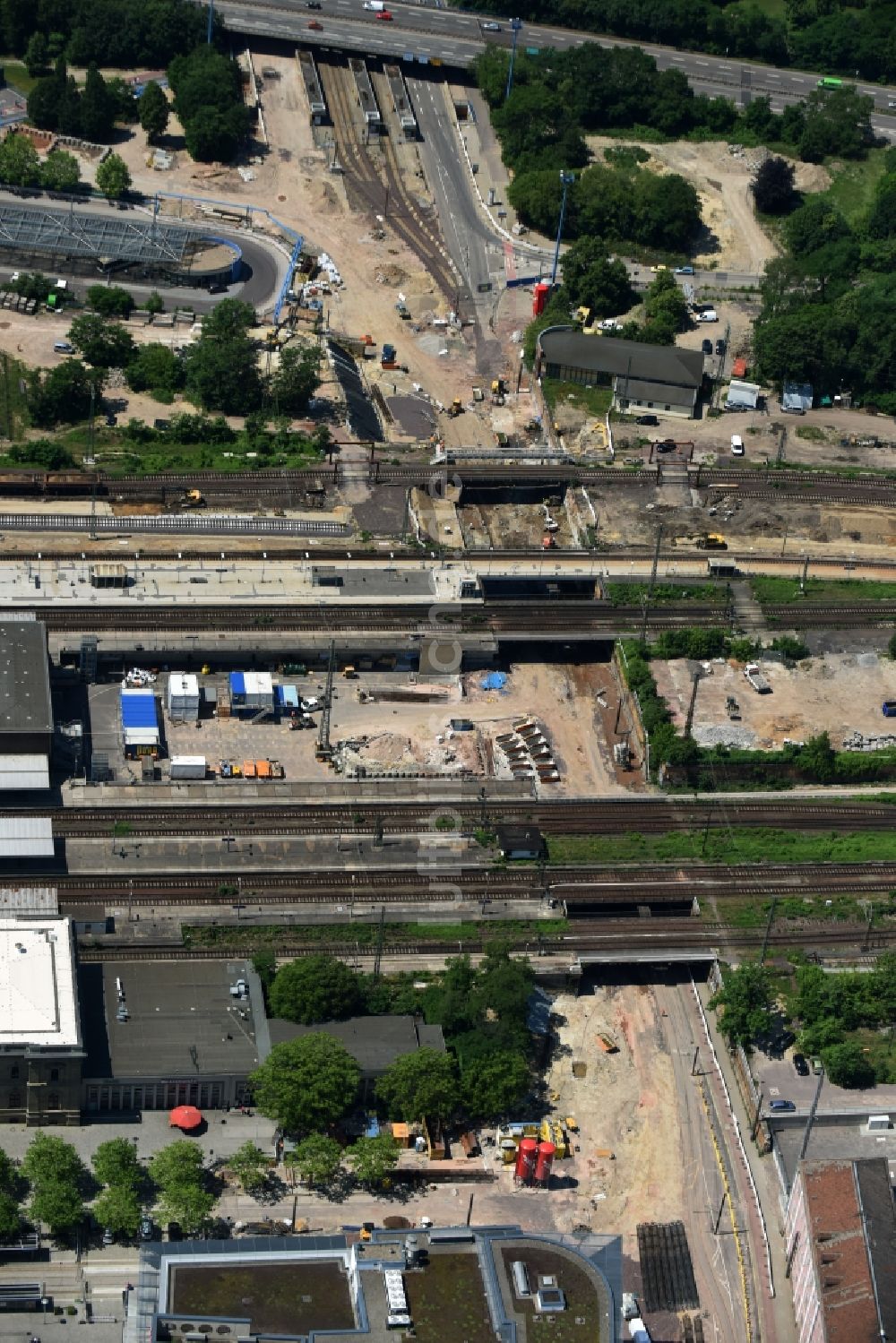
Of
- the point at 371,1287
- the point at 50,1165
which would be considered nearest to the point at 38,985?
the point at 50,1165

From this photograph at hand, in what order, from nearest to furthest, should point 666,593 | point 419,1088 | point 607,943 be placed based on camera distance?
point 419,1088 → point 607,943 → point 666,593

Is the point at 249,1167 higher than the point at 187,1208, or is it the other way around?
the point at 249,1167

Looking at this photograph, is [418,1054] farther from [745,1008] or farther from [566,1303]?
[566,1303]

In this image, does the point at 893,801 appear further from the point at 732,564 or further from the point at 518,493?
the point at 518,493

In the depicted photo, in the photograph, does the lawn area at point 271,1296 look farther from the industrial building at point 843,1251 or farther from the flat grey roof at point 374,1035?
the industrial building at point 843,1251

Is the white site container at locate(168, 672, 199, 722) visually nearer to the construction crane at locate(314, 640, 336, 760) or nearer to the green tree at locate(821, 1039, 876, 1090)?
the construction crane at locate(314, 640, 336, 760)

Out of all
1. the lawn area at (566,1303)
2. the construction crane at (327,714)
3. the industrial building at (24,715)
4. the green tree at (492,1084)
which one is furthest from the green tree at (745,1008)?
the industrial building at (24,715)
